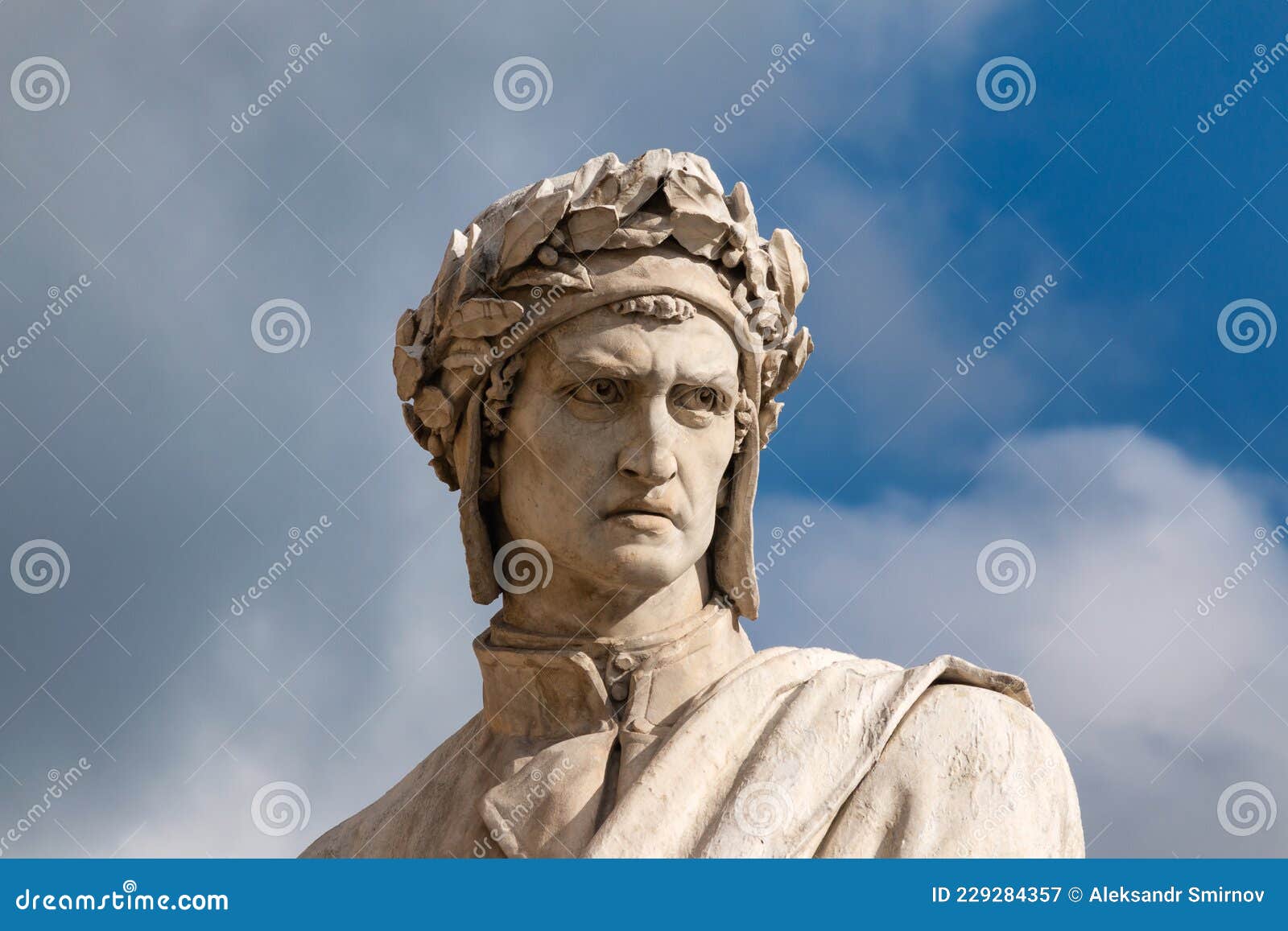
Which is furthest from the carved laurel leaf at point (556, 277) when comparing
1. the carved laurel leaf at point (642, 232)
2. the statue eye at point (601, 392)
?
the statue eye at point (601, 392)

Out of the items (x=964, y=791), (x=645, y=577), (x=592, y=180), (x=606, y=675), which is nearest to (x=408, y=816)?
(x=606, y=675)

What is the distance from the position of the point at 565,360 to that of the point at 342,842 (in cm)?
323

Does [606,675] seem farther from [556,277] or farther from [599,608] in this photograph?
[556,277]

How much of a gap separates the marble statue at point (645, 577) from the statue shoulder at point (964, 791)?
0.01 m

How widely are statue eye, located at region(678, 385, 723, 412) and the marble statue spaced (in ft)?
0.08

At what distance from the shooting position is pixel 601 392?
1356cm

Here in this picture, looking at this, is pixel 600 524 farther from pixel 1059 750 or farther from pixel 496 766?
pixel 1059 750

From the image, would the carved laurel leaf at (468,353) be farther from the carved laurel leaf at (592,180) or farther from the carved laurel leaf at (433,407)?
the carved laurel leaf at (592,180)

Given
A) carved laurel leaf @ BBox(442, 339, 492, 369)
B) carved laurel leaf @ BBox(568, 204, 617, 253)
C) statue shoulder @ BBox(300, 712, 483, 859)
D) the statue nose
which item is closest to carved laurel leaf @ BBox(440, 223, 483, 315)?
carved laurel leaf @ BBox(442, 339, 492, 369)

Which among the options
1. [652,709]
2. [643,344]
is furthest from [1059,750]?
[643,344]

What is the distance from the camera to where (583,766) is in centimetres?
1341
